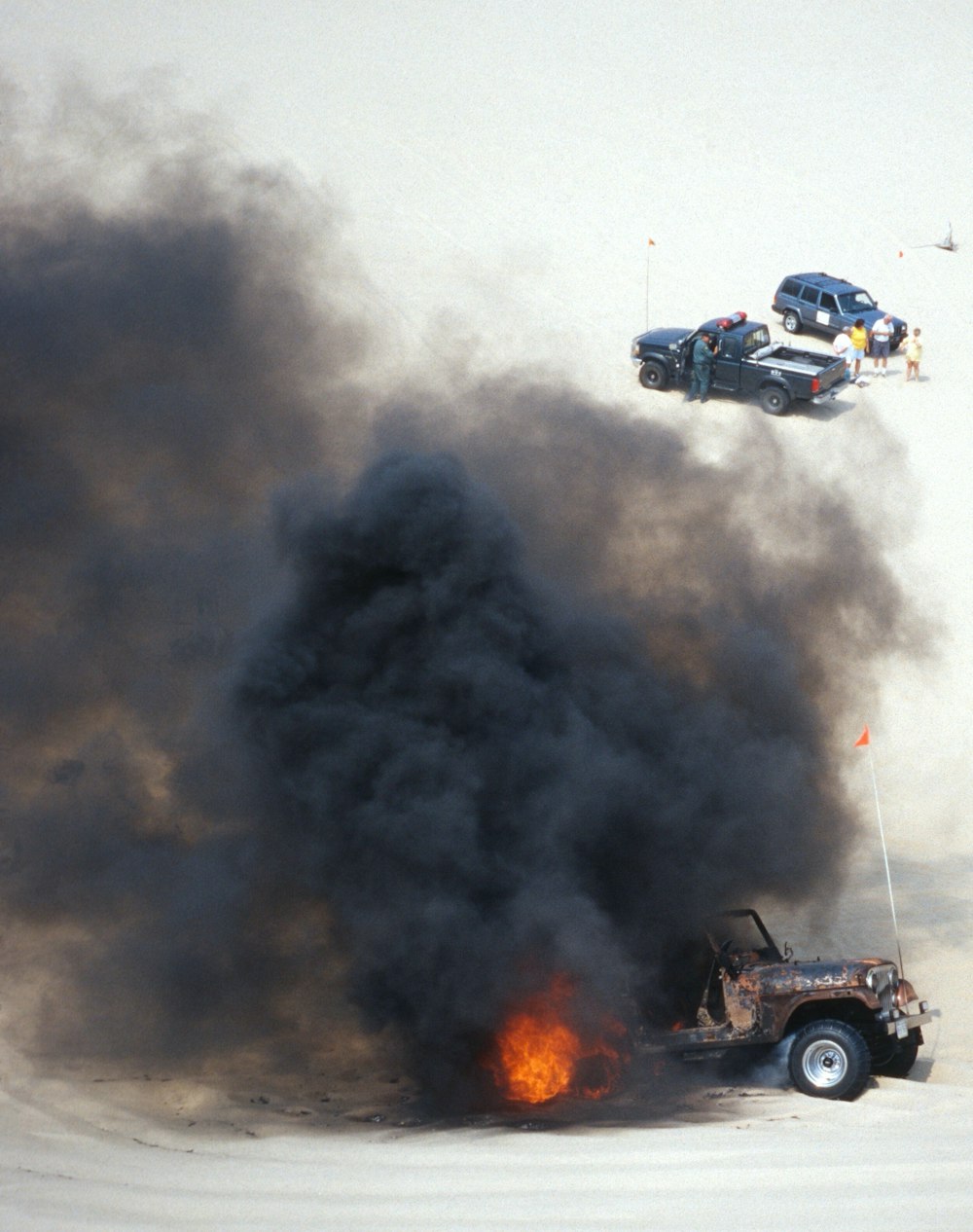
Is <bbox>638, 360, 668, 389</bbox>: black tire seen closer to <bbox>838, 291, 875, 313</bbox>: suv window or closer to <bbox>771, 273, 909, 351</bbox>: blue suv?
<bbox>771, 273, 909, 351</bbox>: blue suv

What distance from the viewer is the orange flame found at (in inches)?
447

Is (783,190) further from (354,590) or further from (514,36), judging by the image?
(354,590)

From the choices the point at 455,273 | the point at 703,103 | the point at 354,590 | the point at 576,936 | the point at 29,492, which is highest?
the point at 703,103

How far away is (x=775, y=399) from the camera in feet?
79.7

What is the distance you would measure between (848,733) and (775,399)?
30.5 ft

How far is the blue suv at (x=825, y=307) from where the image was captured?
27219 mm

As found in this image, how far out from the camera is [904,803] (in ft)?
55.6

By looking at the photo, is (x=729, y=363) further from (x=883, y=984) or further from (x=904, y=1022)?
(x=904, y=1022)

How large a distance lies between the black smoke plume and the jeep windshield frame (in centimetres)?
24

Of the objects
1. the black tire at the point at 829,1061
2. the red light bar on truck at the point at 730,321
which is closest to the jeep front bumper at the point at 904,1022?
the black tire at the point at 829,1061

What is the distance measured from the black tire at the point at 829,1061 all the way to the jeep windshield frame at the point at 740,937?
81 centimetres

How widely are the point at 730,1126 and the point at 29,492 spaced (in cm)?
1030

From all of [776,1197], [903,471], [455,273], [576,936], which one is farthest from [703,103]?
[776,1197]

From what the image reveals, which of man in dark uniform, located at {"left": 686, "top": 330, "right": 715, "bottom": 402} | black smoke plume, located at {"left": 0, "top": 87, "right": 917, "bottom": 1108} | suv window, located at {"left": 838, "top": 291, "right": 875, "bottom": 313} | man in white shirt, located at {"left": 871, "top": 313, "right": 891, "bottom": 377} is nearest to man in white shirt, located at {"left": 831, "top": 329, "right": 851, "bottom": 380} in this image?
man in white shirt, located at {"left": 871, "top": 313, "right": 891, "bottom": 377}
